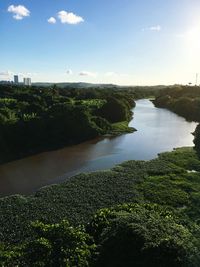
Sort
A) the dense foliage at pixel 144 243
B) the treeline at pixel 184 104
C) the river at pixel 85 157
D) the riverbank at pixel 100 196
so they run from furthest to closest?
the treeline at pixel 184 104
the river at pixel 85 157
the riverbank at pixel 100 196
the dense foliage at pixel 144 243

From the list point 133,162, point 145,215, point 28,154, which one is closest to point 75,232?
point 145,215

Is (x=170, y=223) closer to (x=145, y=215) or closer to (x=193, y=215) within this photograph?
(x=145, y=215)

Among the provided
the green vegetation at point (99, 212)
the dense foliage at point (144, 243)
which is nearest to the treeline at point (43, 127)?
the green vegetation at point (99, 212)

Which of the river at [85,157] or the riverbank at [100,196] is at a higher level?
the riverbank at [100,196]

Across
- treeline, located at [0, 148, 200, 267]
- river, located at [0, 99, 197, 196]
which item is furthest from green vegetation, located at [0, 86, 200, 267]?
river, located at [0, 99, 197, 196]

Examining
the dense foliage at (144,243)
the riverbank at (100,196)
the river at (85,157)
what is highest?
the dense foliage at (144,243)

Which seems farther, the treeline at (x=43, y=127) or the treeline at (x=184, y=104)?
the treeline at (x=184, y=104)

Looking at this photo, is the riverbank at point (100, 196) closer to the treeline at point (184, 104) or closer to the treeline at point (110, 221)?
the treeline at point (110, 221)

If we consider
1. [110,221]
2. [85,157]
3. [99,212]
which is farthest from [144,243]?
[85,157]

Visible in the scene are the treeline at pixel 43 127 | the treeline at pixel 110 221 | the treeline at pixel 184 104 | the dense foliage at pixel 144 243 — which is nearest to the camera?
the dense foliage at pixel 144 243
